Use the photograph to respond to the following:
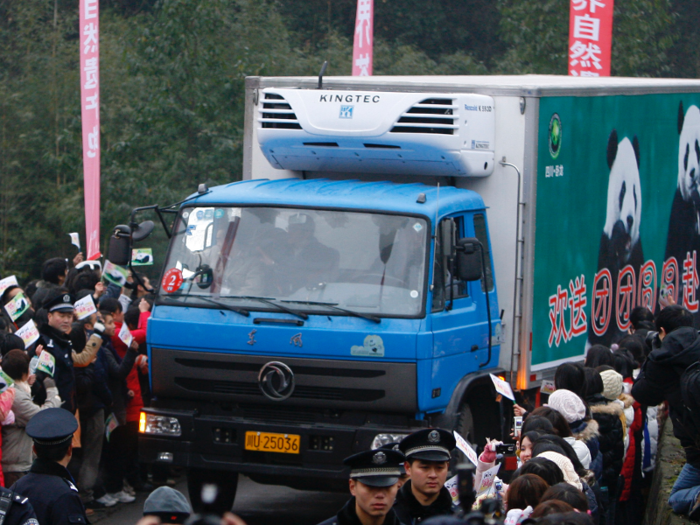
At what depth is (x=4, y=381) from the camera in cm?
748

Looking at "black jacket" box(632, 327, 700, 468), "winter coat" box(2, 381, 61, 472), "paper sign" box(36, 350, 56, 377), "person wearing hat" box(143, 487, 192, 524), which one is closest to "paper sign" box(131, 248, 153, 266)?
"paper sign" box(36, 350, 56, 377)

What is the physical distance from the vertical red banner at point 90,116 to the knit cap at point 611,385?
27.5 ft

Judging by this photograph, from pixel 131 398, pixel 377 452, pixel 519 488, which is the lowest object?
pixel 131 398

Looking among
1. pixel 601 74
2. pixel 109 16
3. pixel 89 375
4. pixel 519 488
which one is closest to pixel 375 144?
pixel 89 375

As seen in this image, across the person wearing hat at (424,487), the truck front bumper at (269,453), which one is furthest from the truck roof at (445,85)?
the person wearing hat at (424,487)

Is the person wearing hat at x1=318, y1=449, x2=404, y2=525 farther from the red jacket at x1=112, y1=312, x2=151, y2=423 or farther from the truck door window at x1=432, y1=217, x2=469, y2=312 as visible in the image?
the red jacket at x1=112, y1=312, x2=151, y2=423

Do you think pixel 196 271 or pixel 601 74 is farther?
pixel 601 74

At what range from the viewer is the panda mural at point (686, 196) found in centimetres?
1305

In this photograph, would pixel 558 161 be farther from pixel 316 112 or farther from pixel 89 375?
pixel 89 375

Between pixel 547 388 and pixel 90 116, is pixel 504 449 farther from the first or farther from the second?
pixel 90 116

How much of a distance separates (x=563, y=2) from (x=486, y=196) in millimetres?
21938

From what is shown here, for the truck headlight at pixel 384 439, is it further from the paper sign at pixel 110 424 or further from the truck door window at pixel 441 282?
the paper sign at pixel 110 424

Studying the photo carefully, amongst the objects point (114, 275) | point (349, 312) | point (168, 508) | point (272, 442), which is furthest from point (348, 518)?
point (114, 275)

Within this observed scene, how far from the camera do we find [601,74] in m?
18.7
